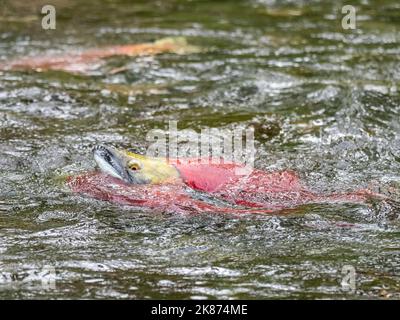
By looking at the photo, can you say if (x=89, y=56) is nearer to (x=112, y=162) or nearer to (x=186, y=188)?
(x=112, y=162)

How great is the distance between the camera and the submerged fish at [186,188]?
584 centimetres

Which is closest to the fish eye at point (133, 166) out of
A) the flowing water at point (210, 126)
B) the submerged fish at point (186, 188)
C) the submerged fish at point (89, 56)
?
the submerged fish at point (186, 188)

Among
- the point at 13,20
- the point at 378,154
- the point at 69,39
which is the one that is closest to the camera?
the point at 378,154

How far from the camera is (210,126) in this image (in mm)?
8016

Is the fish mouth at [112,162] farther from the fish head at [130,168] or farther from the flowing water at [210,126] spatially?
the flowing water at [210,126]

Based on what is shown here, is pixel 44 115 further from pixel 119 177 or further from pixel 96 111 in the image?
pixel 119 177

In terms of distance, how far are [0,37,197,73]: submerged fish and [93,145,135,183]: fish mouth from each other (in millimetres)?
3901

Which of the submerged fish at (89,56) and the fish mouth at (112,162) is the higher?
the submerged fish at (89,56)

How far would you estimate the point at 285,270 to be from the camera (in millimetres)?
4961

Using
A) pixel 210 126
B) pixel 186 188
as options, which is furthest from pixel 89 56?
pixel 186 188
